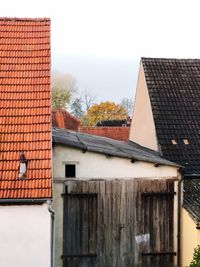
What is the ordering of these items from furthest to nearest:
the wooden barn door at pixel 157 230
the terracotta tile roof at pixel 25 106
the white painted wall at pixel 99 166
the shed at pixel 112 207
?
the wooden barn door at pixel 157 230, the shed at pixel 112 207, the white painted wall at pixel 99 166, the terracotta tile roof at pixel 25 106

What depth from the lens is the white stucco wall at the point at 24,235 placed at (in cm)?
1034

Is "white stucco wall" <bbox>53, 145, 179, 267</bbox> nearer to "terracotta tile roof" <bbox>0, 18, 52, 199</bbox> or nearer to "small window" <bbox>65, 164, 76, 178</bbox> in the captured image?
"small window" <bbox>65, 164, 76, 178</bbox>

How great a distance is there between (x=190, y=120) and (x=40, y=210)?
8.43 meters

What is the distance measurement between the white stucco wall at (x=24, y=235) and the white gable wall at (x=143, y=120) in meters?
6.78

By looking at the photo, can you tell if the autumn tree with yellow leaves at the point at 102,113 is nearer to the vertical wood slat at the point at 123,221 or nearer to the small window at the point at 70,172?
the vertical wood slat at the point at 123,221

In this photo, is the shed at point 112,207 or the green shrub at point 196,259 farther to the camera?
the shed at point 112,207

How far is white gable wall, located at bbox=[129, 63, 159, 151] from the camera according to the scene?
17.0 m

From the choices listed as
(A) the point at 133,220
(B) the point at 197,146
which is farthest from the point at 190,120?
(A) the point at 133,220

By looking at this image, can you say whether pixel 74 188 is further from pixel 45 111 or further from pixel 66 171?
pixel 45 111

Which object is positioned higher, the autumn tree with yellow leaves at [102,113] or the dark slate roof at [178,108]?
the autumn tree with yellow leaves at [102,113]

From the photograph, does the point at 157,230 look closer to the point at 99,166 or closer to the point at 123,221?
the point at 123,221

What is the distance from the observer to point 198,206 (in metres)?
13.8

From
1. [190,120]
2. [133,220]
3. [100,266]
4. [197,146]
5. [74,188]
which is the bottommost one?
[100,266]

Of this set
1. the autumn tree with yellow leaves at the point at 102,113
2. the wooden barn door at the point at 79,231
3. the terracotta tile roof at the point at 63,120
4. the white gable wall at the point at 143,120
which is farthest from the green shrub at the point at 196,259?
the autumn tree with yellow leaves at the point at 102,113
